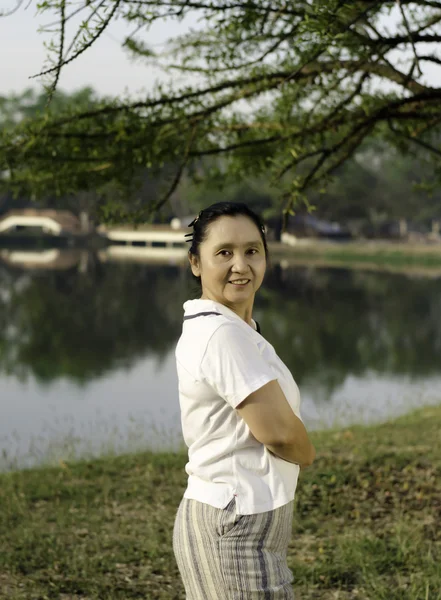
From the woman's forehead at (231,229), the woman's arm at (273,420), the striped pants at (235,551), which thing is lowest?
the striped pants at (235,551)

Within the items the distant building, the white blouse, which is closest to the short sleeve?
the white blouse

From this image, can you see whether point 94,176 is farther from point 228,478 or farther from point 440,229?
point 440,229

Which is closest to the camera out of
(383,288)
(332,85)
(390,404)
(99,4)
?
(99,4)

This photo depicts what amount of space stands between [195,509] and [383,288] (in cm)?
4207

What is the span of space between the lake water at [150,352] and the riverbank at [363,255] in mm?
7749

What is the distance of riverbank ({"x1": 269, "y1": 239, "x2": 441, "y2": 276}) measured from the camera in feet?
188

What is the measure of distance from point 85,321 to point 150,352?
26.1 feet

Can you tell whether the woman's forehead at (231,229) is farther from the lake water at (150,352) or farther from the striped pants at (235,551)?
the striped pants at (235,551)

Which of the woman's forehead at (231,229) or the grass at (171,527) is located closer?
the woman's forehead at (231,229)

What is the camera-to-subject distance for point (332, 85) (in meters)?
6.12

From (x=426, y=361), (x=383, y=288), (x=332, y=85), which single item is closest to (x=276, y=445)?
(x=332, y=85)

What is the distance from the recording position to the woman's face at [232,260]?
2.50 m

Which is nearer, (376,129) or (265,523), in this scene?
(265,523)

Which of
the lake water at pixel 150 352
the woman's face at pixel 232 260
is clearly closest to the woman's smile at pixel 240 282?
the woman's face at pixel 232 260
